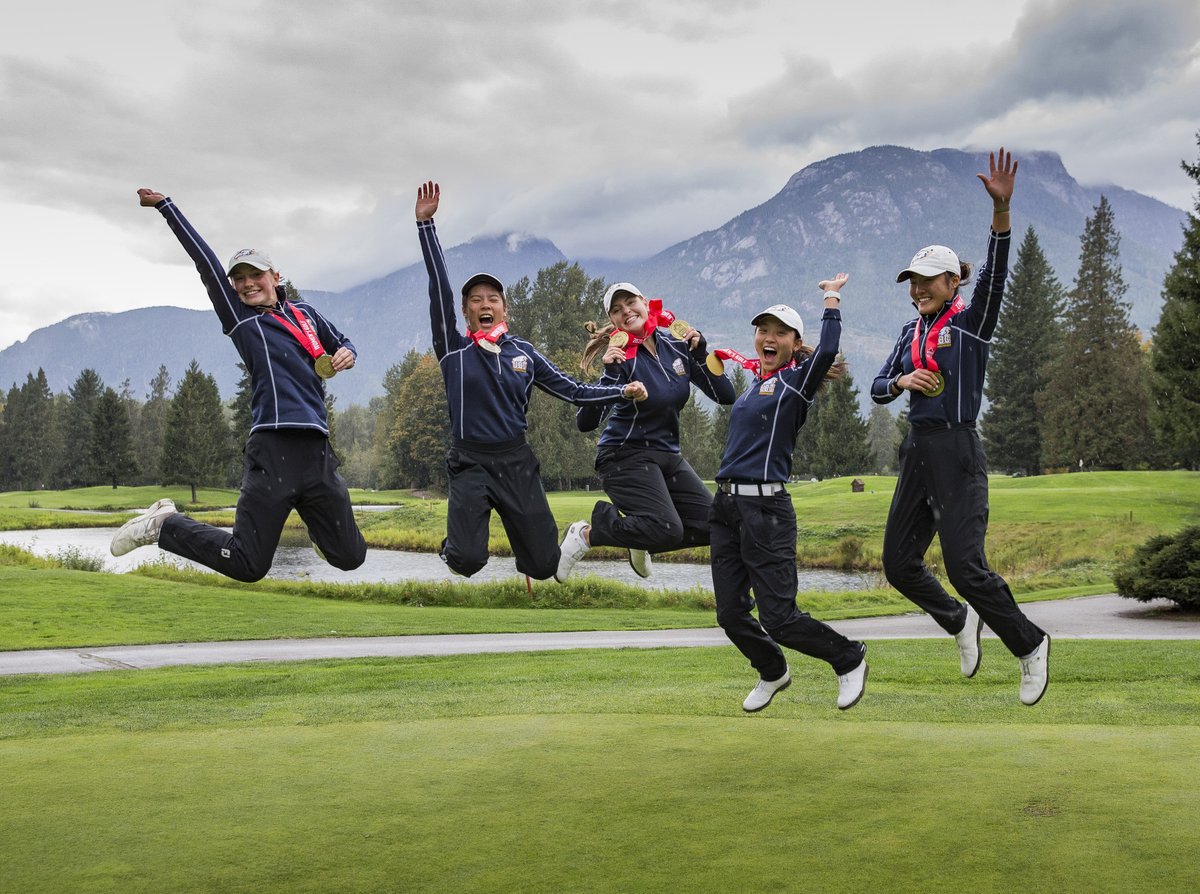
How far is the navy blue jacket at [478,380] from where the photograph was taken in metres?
9.19

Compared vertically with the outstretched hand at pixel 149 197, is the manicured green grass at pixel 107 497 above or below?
below

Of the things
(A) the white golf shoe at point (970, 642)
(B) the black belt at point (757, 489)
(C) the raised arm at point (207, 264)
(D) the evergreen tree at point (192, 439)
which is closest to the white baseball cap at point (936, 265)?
(B) the black belt at point (757, 489)

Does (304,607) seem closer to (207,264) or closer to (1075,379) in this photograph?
(207,264)

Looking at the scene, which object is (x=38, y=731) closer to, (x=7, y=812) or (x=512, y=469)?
(x=7, y=812)

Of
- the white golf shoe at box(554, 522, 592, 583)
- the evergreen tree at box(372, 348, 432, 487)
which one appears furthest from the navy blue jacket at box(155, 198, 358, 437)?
the evergreen tree at box(372, 348, 432, 487)

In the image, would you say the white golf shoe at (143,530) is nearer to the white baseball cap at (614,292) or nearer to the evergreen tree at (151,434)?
the white baseball cap at (614,292)

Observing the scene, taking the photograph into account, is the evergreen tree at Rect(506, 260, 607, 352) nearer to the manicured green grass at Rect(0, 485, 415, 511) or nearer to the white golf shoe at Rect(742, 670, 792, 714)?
the manicured green grass at Rect(0, 485, 415, 511)

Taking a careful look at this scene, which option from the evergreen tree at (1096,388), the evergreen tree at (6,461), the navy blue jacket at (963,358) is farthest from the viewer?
the evergreen tree at (6,461)

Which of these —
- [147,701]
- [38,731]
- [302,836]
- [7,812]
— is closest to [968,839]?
[302,836]

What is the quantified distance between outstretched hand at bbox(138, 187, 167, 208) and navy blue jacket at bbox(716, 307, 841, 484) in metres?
4.96

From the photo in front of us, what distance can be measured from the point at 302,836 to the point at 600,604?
2916 cm

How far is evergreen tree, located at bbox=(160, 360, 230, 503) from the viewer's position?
1631 inches

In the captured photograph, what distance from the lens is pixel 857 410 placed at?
255 ft

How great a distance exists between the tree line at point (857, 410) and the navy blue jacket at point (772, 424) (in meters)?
24.9
